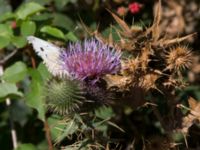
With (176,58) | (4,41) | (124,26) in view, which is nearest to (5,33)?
(4,41)

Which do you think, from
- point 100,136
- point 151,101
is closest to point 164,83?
point 151,101

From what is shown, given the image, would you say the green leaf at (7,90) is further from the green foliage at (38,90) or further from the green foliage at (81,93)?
the green foliage at (38,90)

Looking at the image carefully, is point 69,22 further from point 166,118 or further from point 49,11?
point 166,118

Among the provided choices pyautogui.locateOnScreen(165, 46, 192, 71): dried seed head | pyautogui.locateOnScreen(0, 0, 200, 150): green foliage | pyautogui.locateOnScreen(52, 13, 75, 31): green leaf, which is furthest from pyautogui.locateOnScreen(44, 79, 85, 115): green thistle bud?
pyautogui.locateOnScreen(52, 13, 75, 31): green leaf

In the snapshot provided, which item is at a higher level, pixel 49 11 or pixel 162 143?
pixel 49 11

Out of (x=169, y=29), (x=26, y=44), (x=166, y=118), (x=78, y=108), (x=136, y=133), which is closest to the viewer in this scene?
(x=78, y=108)

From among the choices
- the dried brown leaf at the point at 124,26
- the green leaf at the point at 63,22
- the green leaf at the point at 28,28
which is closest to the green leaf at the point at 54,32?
the green leaf at the point at 28,28

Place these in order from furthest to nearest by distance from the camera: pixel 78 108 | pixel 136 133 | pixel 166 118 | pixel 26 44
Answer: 1. pixel 136 133
2. pixel 26 44
3. pixel 166 118
4. pixel 78 108

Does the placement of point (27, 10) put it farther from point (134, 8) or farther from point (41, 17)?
point (134, 8)
